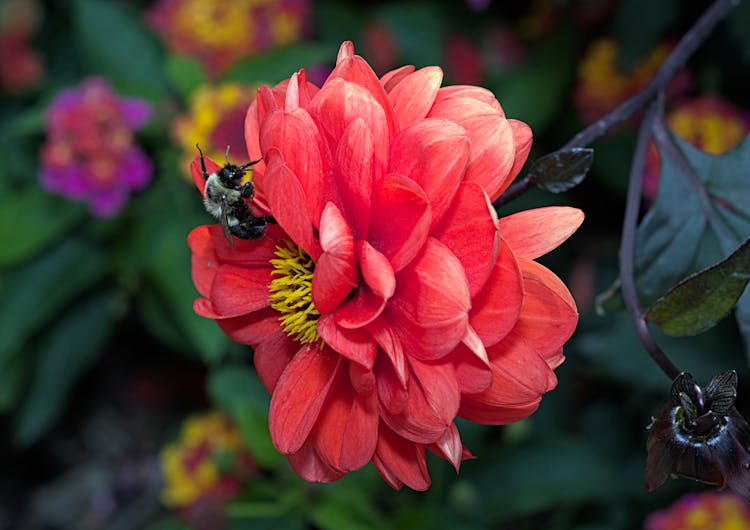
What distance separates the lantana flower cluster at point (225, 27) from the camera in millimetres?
1504

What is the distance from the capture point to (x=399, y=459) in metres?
0.71

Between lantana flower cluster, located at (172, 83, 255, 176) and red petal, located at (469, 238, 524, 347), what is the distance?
28.4 inches

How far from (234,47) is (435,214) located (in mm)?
998

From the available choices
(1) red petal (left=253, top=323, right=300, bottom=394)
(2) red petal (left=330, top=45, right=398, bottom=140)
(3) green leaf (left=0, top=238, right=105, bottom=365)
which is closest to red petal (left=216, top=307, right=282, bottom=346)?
(1) red petal (left=253, top=323, right=300, bottom=394)

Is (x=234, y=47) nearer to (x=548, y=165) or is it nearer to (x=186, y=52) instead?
(x=186, y=52)

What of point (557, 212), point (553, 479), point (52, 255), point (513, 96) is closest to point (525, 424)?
point (553, 479)

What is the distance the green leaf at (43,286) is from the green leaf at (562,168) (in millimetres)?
1037

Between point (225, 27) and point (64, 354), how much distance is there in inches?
28.8

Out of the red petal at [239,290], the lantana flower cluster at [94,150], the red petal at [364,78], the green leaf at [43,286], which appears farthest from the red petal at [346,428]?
the green leaf at [43,286]

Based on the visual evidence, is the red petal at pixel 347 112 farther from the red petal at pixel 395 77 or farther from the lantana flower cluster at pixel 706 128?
the lantana flower cluster at pixel 706 128

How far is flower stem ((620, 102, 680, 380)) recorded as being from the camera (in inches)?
29.2

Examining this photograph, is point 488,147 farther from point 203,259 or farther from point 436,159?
point 203,259

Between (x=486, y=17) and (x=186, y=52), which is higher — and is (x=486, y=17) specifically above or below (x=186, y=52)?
Result: above

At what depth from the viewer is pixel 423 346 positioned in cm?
64
